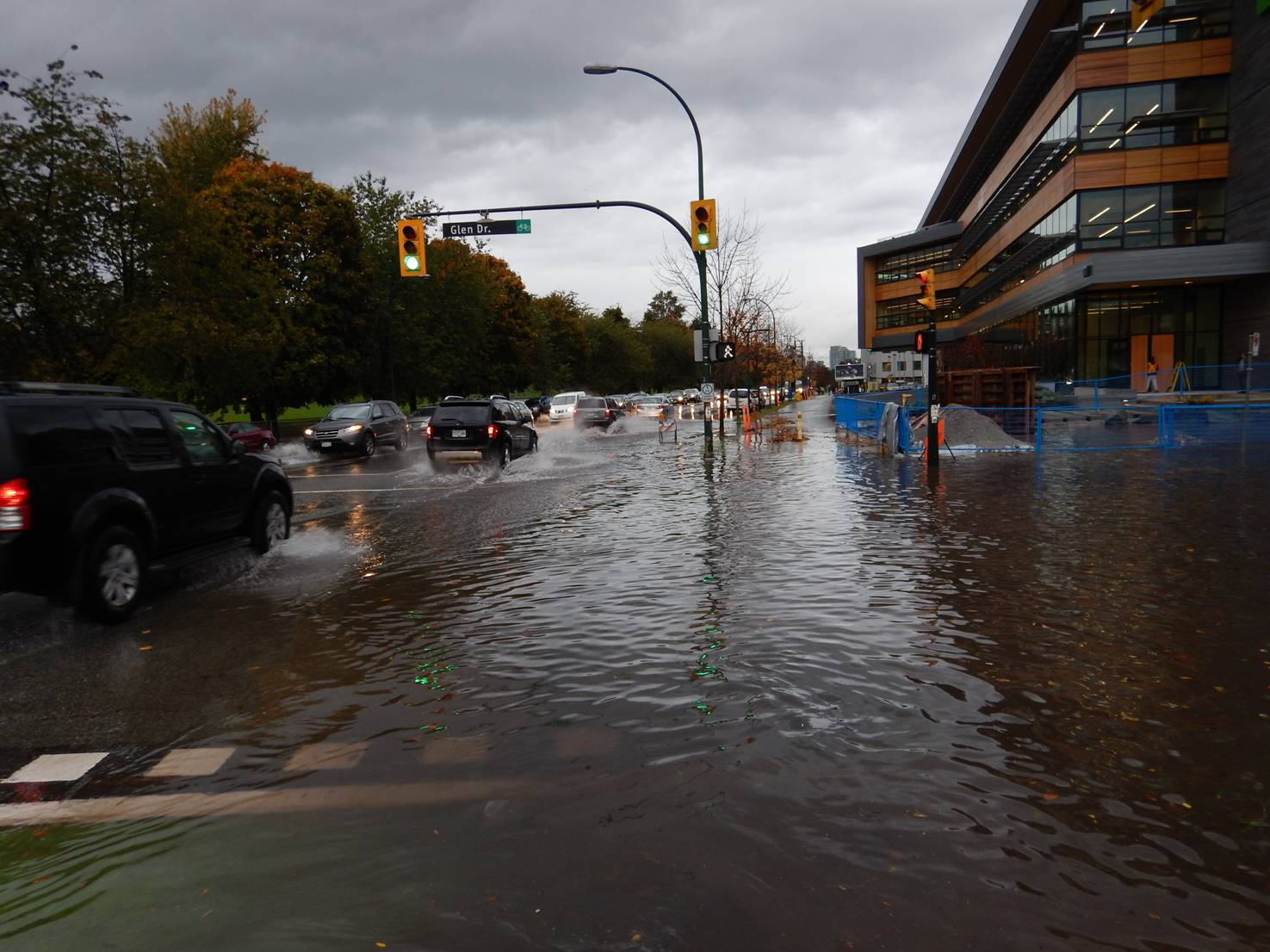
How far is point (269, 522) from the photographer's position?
10148 mm

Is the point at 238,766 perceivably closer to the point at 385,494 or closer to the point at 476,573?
the point at 476,573

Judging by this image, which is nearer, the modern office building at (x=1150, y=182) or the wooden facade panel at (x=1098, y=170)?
the modern office building at (x=1150, y=182)

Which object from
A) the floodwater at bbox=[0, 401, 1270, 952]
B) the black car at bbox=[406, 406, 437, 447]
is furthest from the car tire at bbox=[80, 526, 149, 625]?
the black car at bbox=[406, 406, 437, 447]

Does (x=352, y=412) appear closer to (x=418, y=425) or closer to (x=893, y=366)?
(x=418, y=425)

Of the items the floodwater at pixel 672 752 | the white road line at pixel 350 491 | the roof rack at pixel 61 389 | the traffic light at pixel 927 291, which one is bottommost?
the floodwater at pixel 672 752

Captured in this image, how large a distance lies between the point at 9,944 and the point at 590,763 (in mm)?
2250

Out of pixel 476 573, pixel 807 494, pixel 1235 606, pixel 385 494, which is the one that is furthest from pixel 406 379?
pixel 1235 606

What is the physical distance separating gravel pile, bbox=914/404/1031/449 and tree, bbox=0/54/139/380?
22704mm

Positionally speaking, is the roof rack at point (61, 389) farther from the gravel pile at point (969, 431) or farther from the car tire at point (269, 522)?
the gravel pile at point (969, 431)

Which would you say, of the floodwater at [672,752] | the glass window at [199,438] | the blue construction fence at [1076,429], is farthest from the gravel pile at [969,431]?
the glass window at [199,438]

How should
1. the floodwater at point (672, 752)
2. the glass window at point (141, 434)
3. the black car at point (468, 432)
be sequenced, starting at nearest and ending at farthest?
the floodwater at point (672, 752) < the glass window at point (141, 434) < the black car at point (468, 432)

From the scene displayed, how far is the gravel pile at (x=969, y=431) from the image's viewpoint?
22.5 meters

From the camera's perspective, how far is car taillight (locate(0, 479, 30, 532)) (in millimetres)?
6297

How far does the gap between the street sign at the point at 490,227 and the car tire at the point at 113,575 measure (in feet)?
45.3
